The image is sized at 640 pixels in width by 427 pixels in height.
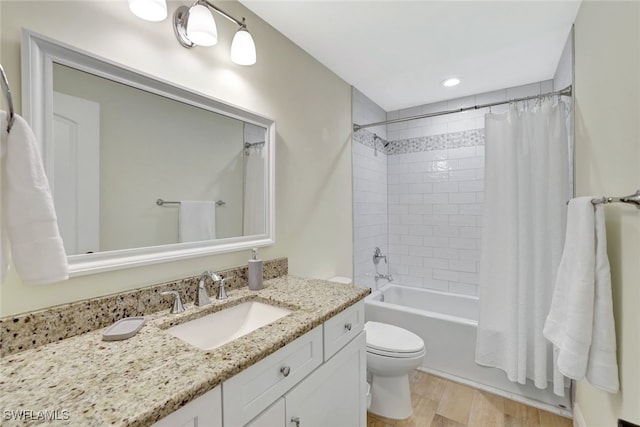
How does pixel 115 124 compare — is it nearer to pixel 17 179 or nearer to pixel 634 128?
pixel 17 179

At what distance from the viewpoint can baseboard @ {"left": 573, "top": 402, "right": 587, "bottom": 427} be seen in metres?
1.60

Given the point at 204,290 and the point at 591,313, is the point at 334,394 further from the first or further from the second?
the point at 591,313

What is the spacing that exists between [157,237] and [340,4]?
1461mm

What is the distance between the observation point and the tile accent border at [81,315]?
0.79 meters

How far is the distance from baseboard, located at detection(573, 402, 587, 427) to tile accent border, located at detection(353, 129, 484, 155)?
82.3 inches

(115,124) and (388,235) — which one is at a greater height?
(115,124)

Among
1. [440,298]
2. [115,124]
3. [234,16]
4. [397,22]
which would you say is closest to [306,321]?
[115,124]

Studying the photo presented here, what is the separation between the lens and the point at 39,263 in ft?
2.10

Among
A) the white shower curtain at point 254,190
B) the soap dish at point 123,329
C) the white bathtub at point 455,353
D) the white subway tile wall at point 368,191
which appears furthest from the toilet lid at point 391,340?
the soap dish at point 123,329

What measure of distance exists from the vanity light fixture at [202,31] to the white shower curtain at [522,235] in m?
1.72

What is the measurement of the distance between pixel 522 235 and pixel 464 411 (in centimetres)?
121

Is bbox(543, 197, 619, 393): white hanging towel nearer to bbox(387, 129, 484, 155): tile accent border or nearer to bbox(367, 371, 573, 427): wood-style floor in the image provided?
bbox(367, 371, 573, 427): wood-style floor

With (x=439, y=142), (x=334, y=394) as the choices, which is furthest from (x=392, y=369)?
(x=439, y=142)

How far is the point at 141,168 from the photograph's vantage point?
3.72ft
